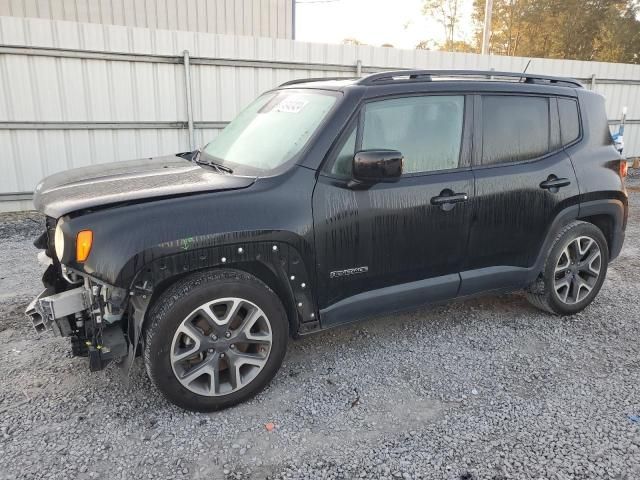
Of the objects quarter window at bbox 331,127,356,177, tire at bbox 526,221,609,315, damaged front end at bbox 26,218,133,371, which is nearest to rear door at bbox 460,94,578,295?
tire at bbox 526,221,609,315

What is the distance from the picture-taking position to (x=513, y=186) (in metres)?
3.67

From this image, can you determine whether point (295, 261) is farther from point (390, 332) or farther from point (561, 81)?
point (561, 81)

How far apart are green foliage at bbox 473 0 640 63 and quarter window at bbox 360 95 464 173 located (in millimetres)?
26971

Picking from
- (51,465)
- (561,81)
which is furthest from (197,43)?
(51,465)

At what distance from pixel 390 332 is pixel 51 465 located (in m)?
2.41

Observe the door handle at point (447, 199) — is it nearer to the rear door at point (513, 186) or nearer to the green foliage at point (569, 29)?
the rear door at point (513, 186)

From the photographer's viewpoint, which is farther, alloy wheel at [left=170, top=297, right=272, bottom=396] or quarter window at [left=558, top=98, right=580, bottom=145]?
quarter window at [left=558, top=98, right=580, bottom=145]

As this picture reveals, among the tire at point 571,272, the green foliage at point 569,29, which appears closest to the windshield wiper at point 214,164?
the tire at point 571,272

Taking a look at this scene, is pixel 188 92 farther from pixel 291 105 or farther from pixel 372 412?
pixel 372 412

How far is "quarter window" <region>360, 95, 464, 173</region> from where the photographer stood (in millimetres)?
Answer: 3270

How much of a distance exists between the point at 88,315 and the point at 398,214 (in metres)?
1.94

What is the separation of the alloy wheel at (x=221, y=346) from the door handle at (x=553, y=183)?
7.61 ft

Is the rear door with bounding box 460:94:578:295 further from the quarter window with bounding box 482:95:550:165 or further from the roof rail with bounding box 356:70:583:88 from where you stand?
the roof rail with bounding box 356:70:583:88

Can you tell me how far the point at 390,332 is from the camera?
3.98 meters
